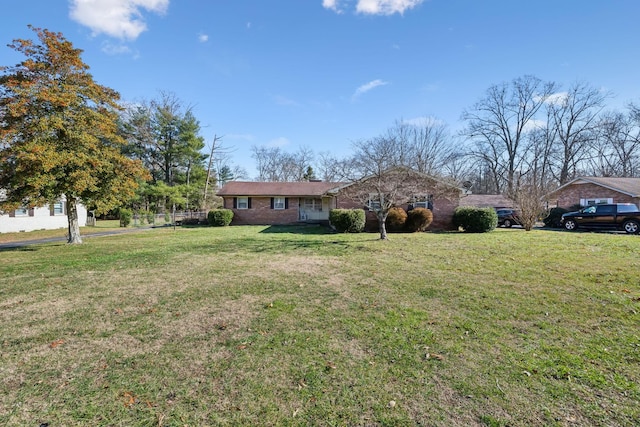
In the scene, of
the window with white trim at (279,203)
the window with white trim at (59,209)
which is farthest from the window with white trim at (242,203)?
the window with white trim at (59,209)

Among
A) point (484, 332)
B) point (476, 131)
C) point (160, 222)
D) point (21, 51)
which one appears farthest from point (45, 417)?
point (476, 131)

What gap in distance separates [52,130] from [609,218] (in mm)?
26374

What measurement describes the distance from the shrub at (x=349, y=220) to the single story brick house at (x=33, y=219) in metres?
16.9

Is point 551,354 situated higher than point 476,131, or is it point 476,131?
point 476,131

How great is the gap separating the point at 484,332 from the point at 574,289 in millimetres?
3140

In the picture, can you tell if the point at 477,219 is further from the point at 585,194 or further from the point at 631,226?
the point at 585,194

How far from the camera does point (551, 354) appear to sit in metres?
3.37

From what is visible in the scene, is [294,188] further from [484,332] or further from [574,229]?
[484,332]

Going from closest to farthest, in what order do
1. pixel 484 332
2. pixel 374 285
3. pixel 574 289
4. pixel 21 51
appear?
1. pixel 484 332
2. pixel 574 289
3. pixel 374 285
4. pixel 21 51

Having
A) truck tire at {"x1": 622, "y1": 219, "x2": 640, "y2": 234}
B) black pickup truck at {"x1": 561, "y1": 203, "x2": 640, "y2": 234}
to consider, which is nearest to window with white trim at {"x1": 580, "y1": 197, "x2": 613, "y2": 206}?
black pickup truck at {"x1": 561, "y1": 203, "x2": 640, "y2": 234}

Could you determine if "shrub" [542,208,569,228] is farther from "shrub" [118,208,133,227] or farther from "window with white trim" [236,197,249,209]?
"shrub" [118,208,133,227]

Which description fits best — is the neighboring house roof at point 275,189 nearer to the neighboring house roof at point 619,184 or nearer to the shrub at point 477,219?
the shrub at point 477,219

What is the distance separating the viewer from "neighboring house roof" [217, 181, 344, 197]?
25.6 m

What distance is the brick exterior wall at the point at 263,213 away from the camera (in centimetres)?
2558
